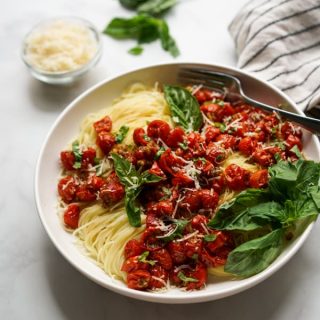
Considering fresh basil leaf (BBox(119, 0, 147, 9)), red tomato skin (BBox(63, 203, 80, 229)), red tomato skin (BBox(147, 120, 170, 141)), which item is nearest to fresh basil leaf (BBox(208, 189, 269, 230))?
red tomato skin (BBox(147, 120, 170, 141))

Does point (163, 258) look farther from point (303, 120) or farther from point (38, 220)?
point (303, 120)

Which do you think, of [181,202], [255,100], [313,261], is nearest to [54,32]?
[255,100]

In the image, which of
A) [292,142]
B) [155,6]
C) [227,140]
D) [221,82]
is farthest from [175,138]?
[155,6]

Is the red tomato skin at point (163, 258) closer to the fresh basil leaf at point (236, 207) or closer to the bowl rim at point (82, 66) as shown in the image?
the fresh basil leaf at point (236, 207)

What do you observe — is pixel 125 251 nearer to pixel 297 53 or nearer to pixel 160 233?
pixel 160 233

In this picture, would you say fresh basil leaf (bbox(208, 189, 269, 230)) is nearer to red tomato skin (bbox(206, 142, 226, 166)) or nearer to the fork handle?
red tomato skin (bbox(206, 142, 226, 166))

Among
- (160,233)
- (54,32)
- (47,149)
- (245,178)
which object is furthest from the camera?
(54,32)
